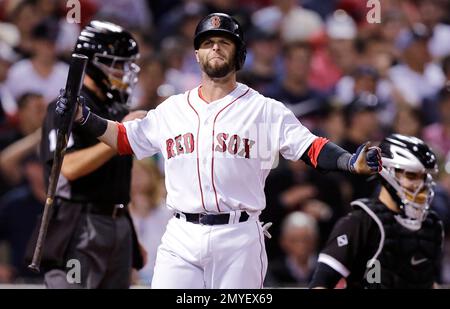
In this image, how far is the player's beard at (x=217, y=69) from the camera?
5.15m

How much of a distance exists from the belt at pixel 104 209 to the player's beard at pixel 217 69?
1457 mm

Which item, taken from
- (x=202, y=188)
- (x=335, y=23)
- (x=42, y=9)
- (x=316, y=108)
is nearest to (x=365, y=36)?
(x=335, y=23)

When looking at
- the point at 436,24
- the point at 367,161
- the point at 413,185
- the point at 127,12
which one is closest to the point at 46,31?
the point at 127,12

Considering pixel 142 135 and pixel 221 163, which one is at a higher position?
pixel 142 135

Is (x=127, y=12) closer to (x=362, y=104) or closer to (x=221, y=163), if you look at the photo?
(x=362, y=104)

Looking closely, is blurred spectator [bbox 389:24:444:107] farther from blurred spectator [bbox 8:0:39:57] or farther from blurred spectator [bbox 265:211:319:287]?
blurred spectator [bbox 8:0:39:57]

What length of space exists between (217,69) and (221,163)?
0.46 m

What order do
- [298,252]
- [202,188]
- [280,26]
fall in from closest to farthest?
[202,188]
[298,252]
[280,26]

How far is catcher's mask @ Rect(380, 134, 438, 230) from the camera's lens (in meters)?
6.19

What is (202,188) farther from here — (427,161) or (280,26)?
(280,26)

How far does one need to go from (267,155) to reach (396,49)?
17.0 ft

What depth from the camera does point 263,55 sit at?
31.1 ft

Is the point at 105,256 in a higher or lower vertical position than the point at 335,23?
lower
